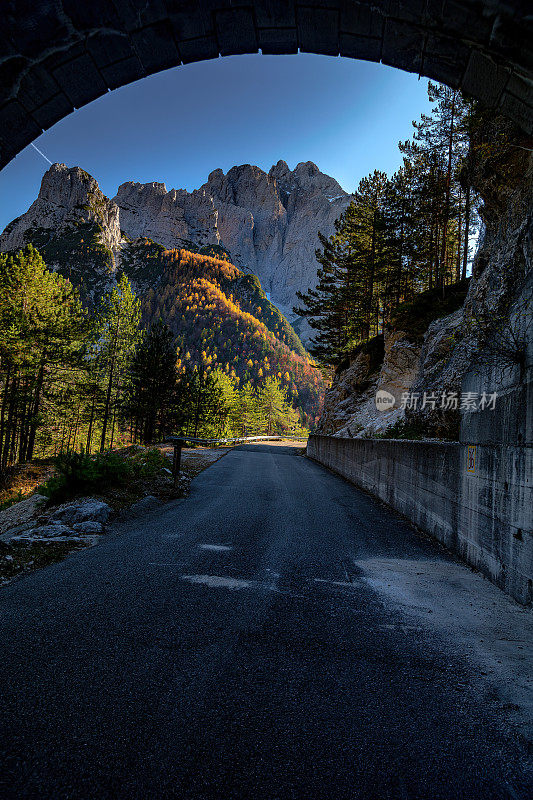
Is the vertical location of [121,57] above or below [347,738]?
above

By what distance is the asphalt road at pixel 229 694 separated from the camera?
1.59 m

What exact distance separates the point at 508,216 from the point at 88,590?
11.9 m

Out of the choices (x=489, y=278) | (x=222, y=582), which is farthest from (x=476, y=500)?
(x=489, y=278)

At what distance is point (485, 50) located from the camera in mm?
2846

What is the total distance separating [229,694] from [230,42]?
16.5 feet

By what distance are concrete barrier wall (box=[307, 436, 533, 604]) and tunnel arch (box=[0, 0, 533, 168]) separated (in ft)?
11.4

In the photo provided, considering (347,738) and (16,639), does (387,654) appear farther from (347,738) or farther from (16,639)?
(16,639)

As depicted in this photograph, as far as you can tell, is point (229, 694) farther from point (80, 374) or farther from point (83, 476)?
point (80, 374)

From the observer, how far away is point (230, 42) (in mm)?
3158

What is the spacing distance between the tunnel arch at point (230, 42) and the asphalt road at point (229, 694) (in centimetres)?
391

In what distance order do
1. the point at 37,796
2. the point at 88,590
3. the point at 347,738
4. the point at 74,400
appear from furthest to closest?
the point at 74,400
the point at 88,590
the point at 347,738
the point at 37,796

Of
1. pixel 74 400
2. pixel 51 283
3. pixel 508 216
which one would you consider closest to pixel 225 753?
pixel 508 216

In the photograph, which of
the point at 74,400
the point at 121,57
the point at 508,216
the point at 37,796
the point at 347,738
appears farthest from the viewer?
the point at 74,400

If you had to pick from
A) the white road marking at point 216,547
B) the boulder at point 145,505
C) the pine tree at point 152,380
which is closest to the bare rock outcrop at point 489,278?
the white road marking at point 216,547
